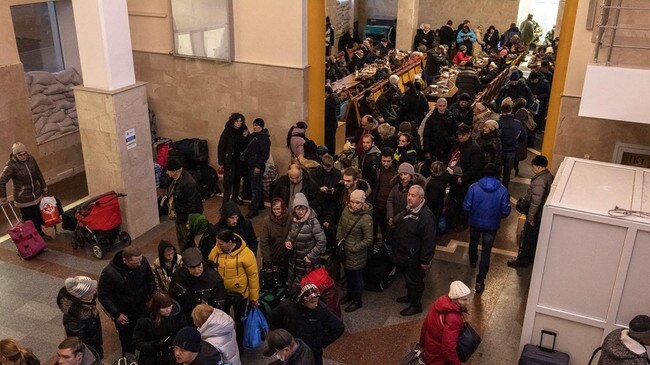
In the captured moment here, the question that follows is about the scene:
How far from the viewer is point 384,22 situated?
24047mm

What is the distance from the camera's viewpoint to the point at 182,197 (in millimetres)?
7348

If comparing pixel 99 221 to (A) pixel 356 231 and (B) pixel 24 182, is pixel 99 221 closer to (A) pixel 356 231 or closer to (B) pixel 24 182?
(B) pixel 24 182

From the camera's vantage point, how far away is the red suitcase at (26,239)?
802 cm

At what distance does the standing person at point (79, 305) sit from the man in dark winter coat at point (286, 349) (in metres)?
1.85

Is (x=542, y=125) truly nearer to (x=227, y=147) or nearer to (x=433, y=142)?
(x=433, y=142)

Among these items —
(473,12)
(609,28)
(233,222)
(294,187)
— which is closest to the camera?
(233,222)

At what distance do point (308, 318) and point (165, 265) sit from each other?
5.52ft

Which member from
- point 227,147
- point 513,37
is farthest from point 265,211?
point 513,37

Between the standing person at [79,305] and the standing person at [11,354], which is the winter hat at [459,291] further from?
the standing person at [11,354]

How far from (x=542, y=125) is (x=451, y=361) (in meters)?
9.65

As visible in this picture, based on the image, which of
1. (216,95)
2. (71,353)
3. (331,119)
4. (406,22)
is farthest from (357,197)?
(406,22)

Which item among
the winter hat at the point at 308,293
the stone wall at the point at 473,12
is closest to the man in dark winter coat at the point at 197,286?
the winter hat at the point at 308,293

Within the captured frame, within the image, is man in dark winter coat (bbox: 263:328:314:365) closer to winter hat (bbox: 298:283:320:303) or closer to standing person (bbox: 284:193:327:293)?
winter hat (bbox: 298:283:320:303)

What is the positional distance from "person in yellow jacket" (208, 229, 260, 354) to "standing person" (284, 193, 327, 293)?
63 centimetres
